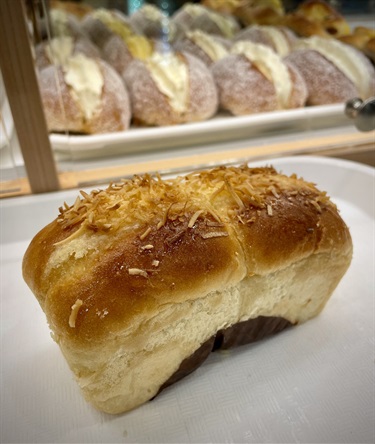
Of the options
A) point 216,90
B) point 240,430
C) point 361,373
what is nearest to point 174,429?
point 240,430

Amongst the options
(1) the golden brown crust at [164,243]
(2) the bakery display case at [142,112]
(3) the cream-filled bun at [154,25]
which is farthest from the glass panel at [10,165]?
(3) the cream-filled bun at [154,25]

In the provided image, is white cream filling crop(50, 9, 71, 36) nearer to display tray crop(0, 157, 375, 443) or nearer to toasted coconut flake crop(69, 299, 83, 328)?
display tray crop(0, 157, 375, 443)

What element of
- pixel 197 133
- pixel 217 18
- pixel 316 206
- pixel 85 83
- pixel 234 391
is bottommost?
pixel 234 391

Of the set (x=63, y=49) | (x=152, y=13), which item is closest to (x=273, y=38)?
(x=152, y=13)

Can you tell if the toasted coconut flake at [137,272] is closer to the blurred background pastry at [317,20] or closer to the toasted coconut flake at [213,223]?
the toasted coconut flake at [213,223]

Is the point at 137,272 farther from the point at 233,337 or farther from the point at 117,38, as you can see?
the point at 117,38
